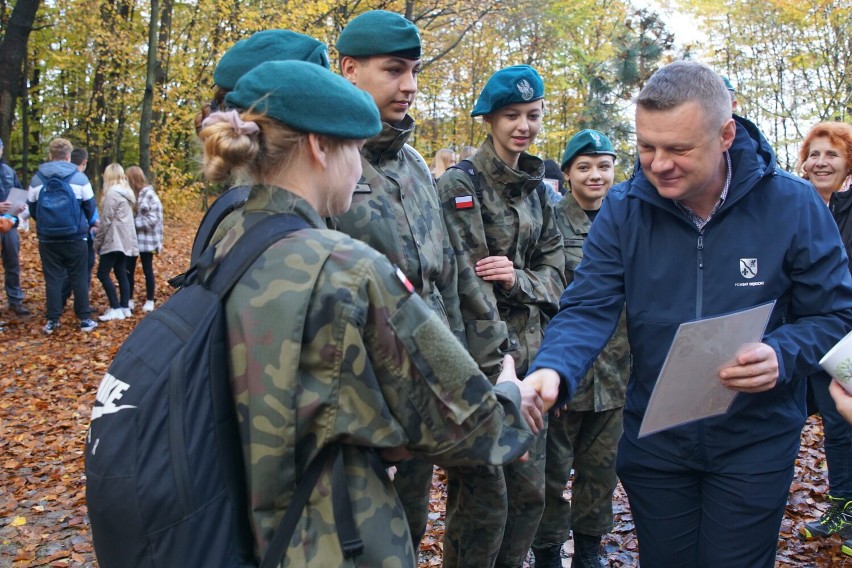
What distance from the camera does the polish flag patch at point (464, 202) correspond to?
3947 mm

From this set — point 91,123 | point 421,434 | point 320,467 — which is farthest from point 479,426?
point 91,123

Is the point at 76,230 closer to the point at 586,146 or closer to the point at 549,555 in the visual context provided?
the point at 586,146

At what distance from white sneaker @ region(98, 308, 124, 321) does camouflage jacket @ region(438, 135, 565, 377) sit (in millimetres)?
9167

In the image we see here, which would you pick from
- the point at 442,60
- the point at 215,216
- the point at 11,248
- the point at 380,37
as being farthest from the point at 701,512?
the point at 442,60

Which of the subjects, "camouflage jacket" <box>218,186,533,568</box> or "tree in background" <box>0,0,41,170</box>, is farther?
"tree in background" <box>0,0,41,170</box>

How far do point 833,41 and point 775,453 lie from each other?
15857 millimetres

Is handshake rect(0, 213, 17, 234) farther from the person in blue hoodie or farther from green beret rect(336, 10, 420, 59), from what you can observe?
green beret rect(336, 10, 420, 59)

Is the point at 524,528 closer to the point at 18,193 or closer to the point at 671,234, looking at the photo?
the point at 671,234

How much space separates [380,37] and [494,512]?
225cm

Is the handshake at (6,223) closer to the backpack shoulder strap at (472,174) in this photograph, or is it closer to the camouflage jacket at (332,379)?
the backpack shoulder strap at (472,174)

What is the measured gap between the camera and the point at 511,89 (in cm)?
411

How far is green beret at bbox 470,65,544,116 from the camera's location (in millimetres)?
4113

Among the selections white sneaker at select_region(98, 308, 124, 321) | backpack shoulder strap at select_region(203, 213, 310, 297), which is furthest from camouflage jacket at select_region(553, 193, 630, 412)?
white sneaker at select_region(98, 308, 124, 321)

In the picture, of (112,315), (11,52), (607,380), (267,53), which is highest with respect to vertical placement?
(11,52)
